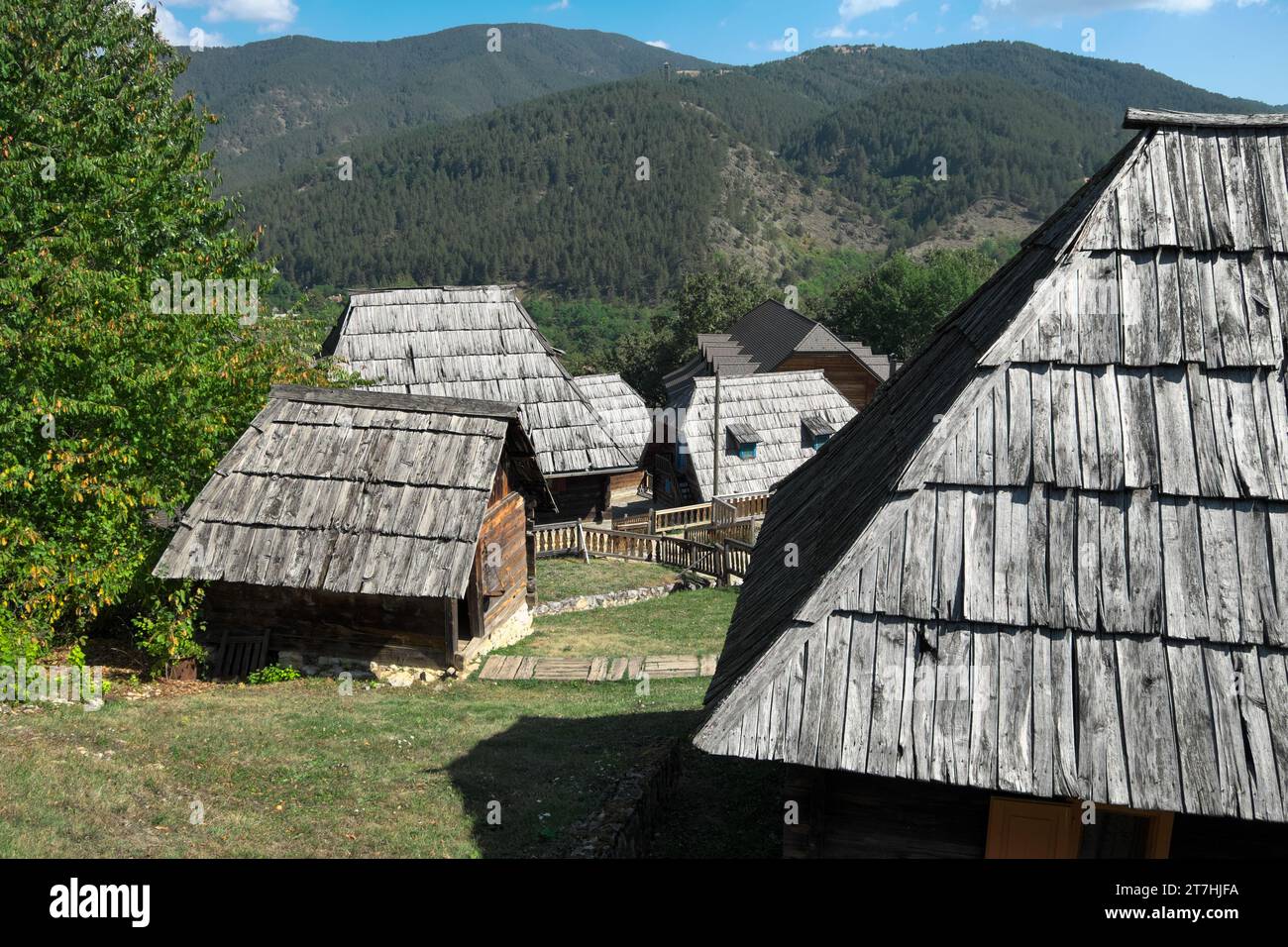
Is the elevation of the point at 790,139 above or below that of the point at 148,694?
above

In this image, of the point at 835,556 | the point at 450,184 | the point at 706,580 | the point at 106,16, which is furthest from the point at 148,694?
the point at 450,184

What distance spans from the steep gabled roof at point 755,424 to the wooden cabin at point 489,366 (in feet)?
16.5

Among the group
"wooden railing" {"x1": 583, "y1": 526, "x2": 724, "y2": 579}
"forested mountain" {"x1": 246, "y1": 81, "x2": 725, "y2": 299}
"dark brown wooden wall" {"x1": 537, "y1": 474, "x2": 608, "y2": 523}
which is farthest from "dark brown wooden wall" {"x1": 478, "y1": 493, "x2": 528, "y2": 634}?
"forested mountain" {"x1": 246, "y1": 81, "x2": 725, "y2": 299}

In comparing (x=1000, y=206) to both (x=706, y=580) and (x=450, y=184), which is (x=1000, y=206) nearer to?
(x=450, y=184)

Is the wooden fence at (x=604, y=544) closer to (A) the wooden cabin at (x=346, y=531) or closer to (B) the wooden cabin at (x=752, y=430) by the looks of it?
(B) the wooden cabin at (x=752, y=430)

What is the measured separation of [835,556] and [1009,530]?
3.78 ft

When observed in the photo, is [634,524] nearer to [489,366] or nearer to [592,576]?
[592,576]

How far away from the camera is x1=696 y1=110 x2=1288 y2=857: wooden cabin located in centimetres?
523

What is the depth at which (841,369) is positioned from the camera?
50156mm

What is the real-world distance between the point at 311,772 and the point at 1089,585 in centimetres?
743

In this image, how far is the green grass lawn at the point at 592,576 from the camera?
21.7 meters

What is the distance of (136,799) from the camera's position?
792 cm

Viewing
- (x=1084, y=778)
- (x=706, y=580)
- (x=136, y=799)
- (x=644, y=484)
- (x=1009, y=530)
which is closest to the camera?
(x=1084, y=778)

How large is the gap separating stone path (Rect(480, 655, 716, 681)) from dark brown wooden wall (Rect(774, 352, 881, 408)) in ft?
113
